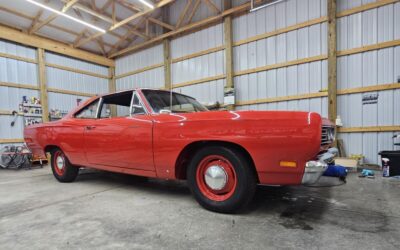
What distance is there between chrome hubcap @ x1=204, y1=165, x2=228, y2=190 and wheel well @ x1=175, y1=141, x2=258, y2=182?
0.25 metres

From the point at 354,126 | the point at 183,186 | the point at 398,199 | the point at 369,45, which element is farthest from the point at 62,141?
the point at 369,45

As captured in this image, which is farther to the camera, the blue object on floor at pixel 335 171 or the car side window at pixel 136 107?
the blue object on floor at pixel 335 171

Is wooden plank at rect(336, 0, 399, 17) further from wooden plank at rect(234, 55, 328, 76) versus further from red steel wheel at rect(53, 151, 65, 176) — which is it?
red steel wheel at rect(53, 151, 65, 176)

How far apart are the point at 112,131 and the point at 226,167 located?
1.69 metres

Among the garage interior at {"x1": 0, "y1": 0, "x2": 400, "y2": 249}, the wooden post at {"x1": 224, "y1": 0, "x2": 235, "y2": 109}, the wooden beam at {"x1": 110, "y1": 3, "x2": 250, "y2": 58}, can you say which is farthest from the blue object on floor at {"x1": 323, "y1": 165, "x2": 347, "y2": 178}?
the wooden beam at {"x1": 110, "y1": 3, "x2": 250, "y2": 58}

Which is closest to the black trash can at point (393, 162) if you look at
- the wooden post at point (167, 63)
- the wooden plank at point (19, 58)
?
the wooden post at point (167, 63)

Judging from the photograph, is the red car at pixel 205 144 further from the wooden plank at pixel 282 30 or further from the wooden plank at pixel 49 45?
the wooden plank at pixel 49 45

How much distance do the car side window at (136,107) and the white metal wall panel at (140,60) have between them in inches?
275

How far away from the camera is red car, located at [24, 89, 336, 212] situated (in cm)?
197

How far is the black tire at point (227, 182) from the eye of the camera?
213cm

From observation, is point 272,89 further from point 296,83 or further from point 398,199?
point 398,199

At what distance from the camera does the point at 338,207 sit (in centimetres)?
250

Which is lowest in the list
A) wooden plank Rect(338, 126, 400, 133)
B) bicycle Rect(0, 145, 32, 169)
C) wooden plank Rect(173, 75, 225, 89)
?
bicycle Rect(0, 145, 32, 169)

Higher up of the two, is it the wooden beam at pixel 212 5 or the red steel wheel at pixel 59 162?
the wooden beam at pixel 212 5
